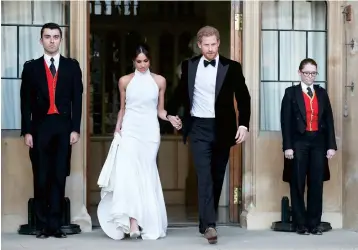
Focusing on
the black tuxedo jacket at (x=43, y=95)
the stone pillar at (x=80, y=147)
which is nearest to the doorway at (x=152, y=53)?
the stone pillar at (x=80, y=147)

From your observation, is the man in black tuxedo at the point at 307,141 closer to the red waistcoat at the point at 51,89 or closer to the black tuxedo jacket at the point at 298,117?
the black tuxedo jacket at the point at 298,117

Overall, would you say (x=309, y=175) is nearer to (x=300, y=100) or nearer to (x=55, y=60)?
(x=300, y=100)

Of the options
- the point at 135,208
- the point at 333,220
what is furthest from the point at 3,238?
the point at 333,220

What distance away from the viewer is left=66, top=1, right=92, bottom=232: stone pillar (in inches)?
287

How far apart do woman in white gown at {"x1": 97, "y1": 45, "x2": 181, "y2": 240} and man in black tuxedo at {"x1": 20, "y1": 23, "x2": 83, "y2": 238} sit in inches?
15.9

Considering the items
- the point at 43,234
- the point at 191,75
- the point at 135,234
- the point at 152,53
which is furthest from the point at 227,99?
the point at 152,53

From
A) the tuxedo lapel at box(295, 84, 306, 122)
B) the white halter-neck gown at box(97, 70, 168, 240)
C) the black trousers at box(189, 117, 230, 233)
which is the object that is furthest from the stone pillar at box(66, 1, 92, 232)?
the tuxedo lapel at box(295, 84, 306, 122)

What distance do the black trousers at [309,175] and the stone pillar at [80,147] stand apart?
2.00m

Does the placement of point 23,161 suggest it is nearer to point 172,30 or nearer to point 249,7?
point 249,7

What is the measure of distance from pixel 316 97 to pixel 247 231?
146 cm

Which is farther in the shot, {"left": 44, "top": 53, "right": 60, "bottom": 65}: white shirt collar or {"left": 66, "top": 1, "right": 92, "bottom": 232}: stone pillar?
{"left": 66, "top": 1, "right": 92, "bottom": 232}: stone pillar

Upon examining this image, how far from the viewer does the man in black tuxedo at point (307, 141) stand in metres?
7.08

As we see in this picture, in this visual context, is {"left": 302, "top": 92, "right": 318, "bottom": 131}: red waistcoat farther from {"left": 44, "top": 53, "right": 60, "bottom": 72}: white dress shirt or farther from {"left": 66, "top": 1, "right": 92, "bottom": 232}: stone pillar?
{"left": 44, "top": 53, "right": 60, "bottom": 72}: white dress shirt

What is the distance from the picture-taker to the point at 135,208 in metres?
6.72
